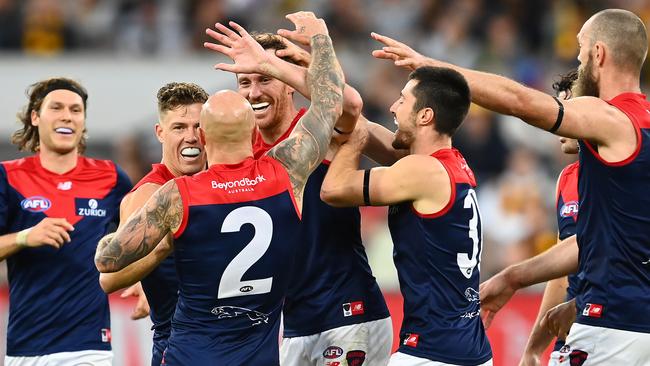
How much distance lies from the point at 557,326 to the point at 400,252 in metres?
1.70

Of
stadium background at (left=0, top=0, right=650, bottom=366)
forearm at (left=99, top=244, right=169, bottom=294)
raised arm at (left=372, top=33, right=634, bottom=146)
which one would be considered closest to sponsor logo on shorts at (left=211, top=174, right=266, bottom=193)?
forearm at (left=99, top=244, right=169, bottom=294)

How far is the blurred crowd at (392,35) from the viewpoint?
16062 mm

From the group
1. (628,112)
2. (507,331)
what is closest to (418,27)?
(507,331)

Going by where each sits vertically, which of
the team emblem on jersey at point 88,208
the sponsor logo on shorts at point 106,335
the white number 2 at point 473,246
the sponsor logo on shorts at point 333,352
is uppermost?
the team emblem on jersey at point 88,208

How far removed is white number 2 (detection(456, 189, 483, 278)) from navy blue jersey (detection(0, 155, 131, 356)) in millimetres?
3222

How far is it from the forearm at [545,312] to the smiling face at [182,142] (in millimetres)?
2744

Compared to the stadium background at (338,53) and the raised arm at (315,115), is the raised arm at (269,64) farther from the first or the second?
the stadium background at (338,53)

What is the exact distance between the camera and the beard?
691cm

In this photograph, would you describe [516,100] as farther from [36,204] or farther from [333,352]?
Result: [36,204]

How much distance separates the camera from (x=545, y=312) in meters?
8.29

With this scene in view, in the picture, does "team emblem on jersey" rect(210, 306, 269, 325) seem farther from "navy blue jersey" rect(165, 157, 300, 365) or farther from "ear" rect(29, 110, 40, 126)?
"ear" rect(29, 110, 40, 126)

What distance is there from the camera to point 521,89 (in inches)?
256

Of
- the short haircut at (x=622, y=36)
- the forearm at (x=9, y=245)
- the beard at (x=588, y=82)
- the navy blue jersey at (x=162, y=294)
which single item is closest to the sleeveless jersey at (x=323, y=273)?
the navy blue jersey at (x=162, y=294)

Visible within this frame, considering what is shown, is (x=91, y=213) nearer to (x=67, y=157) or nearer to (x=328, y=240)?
(x=67, y=157)
